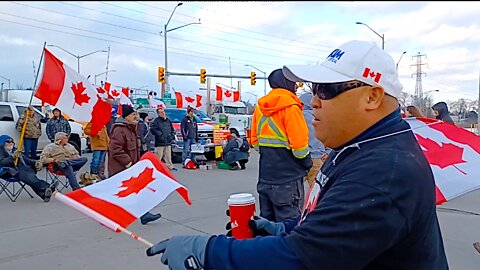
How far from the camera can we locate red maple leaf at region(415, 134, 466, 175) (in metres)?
3.49

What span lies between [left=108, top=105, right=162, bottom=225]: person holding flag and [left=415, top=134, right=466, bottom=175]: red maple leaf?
4.34 meters

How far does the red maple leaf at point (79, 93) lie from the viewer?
8.62m

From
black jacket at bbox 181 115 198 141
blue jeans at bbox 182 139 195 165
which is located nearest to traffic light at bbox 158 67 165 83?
black jacket at bbox 181 115 198 141

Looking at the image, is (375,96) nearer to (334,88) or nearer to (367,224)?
(334,88)

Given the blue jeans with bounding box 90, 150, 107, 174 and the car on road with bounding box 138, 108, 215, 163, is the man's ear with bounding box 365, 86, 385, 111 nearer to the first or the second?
the blue jeans with bounding box 90, 150, 107, 174

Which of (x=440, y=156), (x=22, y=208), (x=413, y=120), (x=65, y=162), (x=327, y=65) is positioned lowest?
(x=22, y=208)

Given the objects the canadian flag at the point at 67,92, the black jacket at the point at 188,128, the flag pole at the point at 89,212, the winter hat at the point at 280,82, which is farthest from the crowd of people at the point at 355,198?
the black jacket at the point at 188,128

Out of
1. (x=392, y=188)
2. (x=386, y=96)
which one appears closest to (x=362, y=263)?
(x=392, y=188)

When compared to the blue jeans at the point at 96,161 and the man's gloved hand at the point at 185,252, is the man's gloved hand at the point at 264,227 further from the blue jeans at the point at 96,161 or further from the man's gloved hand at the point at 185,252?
the blue jeans at the point at 96,161

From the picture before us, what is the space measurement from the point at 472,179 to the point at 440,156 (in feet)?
0.92

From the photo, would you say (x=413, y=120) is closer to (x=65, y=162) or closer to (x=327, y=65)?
(x=327, y=65)

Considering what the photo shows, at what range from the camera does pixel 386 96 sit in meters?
1.65

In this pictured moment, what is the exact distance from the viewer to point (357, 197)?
4.47 feet

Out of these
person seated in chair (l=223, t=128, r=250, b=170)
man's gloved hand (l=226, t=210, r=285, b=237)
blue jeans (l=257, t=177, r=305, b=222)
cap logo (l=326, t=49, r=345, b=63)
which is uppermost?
cap logo (l=326, t=49, r=345, b=63)
